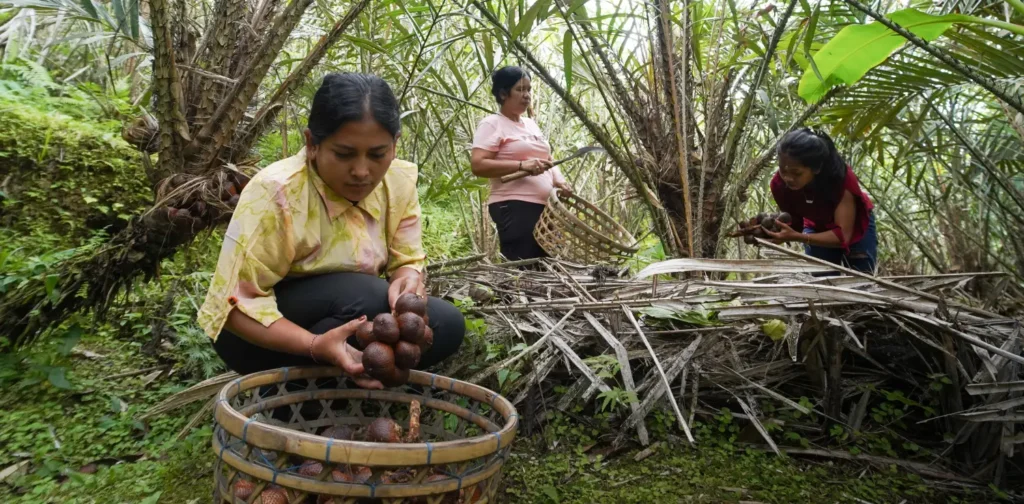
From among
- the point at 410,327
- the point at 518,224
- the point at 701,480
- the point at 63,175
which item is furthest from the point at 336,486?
the point at 63,175

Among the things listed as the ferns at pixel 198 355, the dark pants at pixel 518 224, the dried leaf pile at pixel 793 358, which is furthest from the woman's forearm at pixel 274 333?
the dark pants at pixel 518 224

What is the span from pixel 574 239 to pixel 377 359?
1856mm

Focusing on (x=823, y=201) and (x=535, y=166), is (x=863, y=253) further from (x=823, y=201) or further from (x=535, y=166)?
(x=535, y=166)

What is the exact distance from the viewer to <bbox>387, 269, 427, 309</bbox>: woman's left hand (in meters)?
1.72

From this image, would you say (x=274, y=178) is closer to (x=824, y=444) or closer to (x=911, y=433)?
(x=824, y=444)

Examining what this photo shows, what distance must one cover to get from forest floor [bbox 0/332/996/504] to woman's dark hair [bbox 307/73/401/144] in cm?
99

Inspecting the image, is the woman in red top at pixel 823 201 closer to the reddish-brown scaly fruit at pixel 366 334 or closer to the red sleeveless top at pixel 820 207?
the red sleeveless top at pixel 820 207

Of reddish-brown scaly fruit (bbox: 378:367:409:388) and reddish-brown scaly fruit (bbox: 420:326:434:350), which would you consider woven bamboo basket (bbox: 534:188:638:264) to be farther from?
reddish-brown scaly fruit (bbox: 378:367:409:388)

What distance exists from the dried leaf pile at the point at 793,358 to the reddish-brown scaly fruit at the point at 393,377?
0.43 meters

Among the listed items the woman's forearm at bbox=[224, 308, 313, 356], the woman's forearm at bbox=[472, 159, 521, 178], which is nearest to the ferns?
the woman's forearm at bbox=[224, 308, 313, 356]

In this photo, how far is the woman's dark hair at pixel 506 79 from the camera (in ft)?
10.4

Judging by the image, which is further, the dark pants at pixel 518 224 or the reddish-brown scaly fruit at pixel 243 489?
the dark pants at pixel 518 224

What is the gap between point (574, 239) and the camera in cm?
308

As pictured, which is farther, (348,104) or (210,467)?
(210,467)
